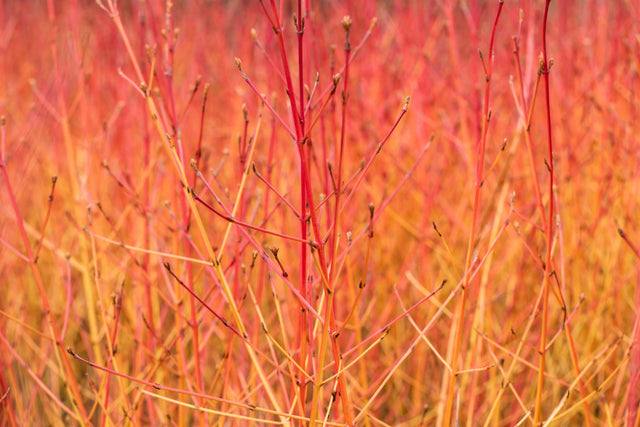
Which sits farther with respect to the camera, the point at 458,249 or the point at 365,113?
the point at 365,113

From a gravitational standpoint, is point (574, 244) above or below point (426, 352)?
above

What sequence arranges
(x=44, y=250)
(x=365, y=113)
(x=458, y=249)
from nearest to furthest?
1. (x=458, y=249)
2. (x=44, y=250)
3. (x=365, y=113)

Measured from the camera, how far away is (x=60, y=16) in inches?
218

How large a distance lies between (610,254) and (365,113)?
130 cm

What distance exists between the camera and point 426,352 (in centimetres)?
192

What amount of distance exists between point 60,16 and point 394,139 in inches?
173

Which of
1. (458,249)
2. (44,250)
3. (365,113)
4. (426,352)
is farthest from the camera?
(365,113)

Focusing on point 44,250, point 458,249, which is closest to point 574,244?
point 458,249

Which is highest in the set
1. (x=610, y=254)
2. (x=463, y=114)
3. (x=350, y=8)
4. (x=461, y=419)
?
(x=350, y=8)

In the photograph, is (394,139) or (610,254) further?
(394,139)

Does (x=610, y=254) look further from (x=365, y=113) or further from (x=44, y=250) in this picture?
(x=44, y=250)

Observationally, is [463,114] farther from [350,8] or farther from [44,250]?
[44,250]

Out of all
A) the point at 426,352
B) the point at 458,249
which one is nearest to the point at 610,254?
the point at 458,249

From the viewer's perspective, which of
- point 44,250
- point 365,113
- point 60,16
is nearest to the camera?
point 44,250
